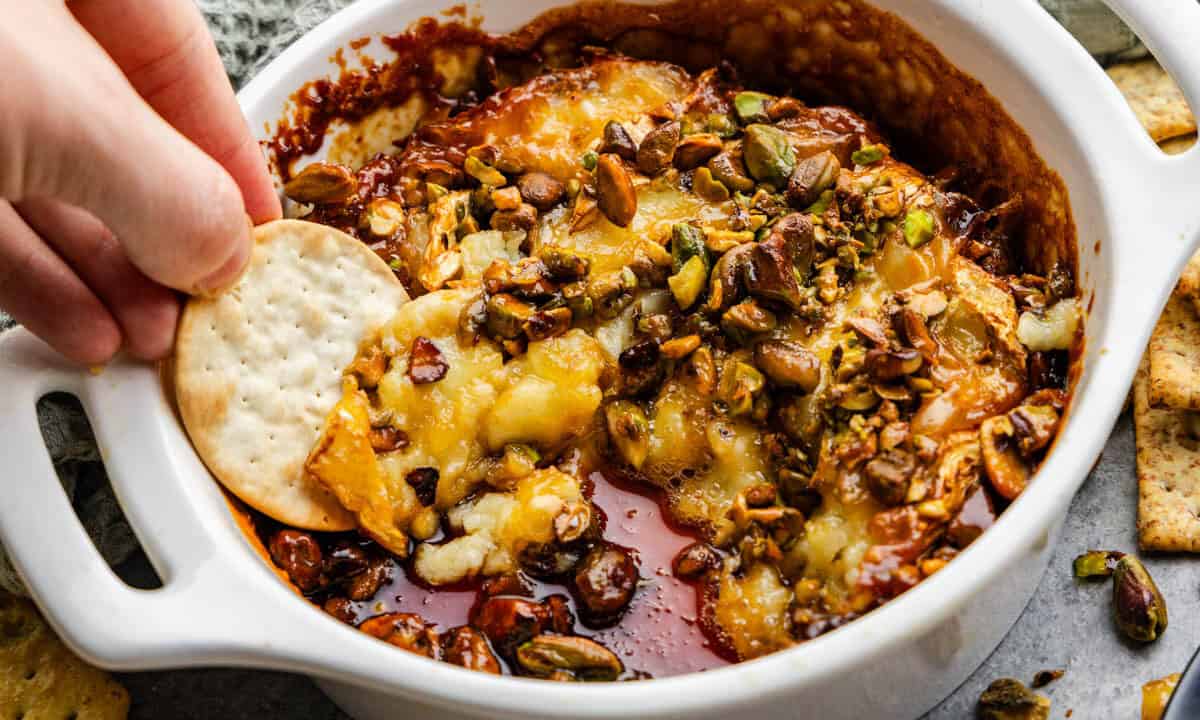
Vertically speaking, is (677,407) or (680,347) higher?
(680,347)

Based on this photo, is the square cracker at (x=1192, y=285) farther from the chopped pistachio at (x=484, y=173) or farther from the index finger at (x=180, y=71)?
the index finger at (x=180, y=71)

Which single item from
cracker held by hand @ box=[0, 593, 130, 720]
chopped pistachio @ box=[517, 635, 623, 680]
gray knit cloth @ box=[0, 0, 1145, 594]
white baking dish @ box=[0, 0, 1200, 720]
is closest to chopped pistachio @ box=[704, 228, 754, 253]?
white baking dish @ box=[0, 0, 1200, 720]

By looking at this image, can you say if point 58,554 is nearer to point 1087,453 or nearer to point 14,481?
point 14,481

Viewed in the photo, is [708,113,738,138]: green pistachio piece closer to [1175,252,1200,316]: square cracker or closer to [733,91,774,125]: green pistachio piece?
[733,91,774,125]: green pistachio piece

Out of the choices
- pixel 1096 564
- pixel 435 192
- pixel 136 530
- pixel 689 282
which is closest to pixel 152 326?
pixel 136 530

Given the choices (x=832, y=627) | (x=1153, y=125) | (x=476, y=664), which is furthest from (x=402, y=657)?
(x=1153, y=125)

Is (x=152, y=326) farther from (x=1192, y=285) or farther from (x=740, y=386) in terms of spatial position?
(x=1192, y=285)
